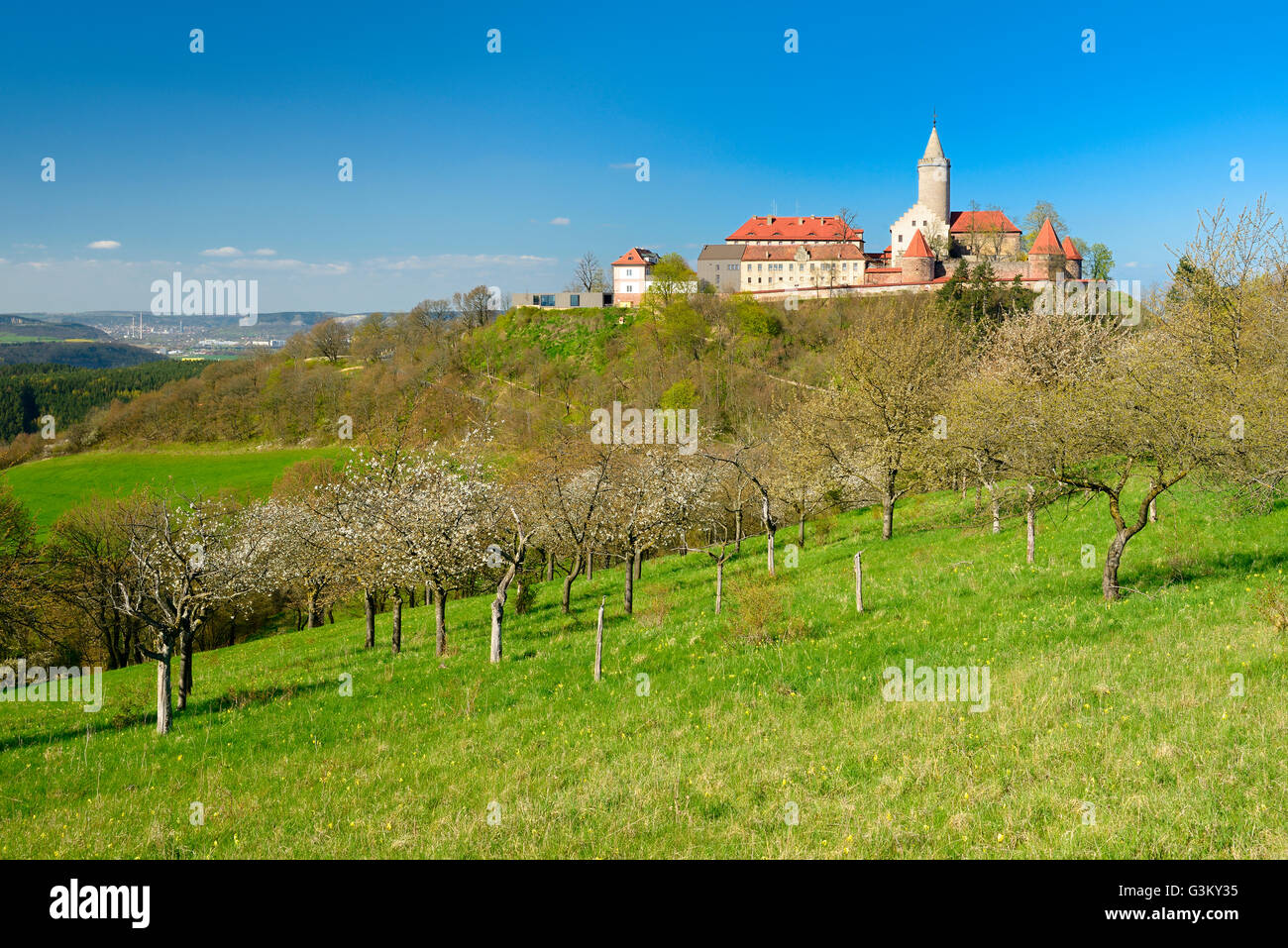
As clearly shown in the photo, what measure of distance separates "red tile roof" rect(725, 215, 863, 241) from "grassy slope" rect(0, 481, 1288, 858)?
11557 centimetres

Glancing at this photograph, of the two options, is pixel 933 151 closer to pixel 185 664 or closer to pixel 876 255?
pixel 876 255

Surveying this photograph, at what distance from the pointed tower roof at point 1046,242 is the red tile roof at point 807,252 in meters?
28.6

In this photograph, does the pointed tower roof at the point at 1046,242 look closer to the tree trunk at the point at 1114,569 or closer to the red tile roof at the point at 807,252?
the red tile roof at the point at 807,252

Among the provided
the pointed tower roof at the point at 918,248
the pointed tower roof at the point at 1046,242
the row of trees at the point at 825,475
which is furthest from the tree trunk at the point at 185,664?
the pointed tower roof at the point at 1046,242

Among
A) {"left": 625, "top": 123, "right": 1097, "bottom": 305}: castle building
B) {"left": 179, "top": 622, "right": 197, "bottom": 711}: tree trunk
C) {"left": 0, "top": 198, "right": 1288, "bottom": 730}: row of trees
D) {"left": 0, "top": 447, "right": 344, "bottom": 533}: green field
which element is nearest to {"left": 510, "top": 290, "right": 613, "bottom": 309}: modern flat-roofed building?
{"left": 625, "top": 123, "right": 1097, "bottom": 305}: castle building

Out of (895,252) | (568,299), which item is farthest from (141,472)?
(895,252)

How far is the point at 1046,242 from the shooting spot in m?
98.8

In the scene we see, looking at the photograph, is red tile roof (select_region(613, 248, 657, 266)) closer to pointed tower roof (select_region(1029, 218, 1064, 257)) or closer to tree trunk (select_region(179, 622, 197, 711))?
pointed tower roof (select_region(1029, 218, 1064, 257))

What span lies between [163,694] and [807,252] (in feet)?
403

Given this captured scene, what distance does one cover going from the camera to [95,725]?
62.0ft

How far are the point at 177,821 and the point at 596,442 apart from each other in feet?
91.8

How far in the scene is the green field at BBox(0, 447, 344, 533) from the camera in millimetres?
81562

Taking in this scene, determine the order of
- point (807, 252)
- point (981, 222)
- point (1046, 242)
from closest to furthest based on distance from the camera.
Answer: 1. point (1046, 242)
2. point (981, 222)
3. point (807, 252)
